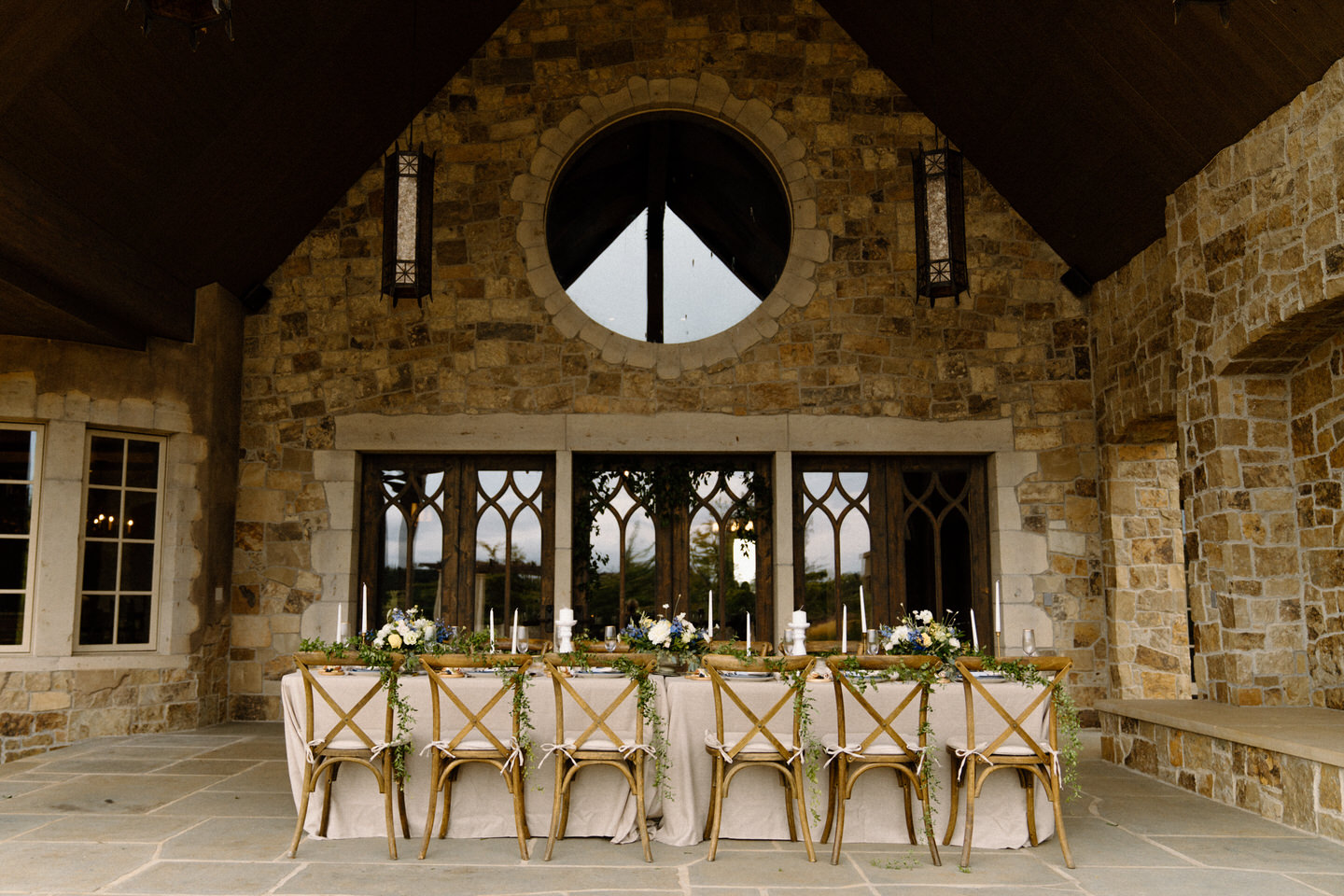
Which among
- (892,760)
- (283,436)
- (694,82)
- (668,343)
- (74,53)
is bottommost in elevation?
(892,760)

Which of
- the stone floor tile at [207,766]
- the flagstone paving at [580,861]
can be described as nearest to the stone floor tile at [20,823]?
the flagstone paving at [580,861]

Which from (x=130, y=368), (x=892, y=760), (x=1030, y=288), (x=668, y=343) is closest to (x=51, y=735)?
(x=130, y=368)

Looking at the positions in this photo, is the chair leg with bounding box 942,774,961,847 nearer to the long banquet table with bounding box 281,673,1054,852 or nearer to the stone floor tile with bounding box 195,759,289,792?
the long banquet table with bounding box 281,673,1054,852

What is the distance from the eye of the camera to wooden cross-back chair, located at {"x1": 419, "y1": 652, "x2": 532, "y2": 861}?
4.16 meters

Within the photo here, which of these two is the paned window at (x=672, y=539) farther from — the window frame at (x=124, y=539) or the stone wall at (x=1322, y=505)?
the stone wall at (x=1322, y=505)

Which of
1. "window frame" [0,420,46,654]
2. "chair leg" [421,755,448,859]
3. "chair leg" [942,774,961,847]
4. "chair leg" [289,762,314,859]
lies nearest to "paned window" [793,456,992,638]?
"chair leg" [942,774,961,847]

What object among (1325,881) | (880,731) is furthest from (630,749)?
(1325,881)

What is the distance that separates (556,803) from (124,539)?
179 inches

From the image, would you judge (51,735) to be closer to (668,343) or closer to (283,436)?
(283,436)

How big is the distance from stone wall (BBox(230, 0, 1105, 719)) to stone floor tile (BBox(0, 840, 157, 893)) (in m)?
3.46

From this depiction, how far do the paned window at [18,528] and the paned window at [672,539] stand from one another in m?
3.67

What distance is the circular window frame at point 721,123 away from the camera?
304 inches

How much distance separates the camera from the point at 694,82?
26.1 feet

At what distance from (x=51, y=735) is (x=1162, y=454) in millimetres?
7886
